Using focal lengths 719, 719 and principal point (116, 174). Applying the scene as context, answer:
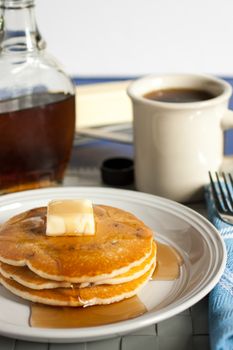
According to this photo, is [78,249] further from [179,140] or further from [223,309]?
[179,140]

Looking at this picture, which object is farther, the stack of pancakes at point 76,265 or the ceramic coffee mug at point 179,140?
the ceramic coffee mug at point 179,140

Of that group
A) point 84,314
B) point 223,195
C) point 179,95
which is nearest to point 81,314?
point 84,314

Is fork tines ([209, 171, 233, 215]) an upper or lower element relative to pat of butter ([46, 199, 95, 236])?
lower

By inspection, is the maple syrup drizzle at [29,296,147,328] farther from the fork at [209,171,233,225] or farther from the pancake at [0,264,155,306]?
the fork at [209,171,233,225]

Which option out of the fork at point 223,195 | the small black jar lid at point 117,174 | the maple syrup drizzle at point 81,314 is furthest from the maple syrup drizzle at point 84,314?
the small black jar lid at point 117,174

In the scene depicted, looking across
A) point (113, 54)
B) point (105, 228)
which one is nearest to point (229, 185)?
point (105, 228)

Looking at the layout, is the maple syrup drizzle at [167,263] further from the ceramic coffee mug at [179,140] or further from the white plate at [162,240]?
the ceramic coffee mug at [179,140]

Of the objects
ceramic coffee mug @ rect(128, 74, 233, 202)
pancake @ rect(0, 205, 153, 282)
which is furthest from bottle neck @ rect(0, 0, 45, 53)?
pancake @ rect(0, 205, 153, 282)

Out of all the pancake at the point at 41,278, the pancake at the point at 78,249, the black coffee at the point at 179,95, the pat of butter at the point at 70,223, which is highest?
the black coffee at the point at 179,95
